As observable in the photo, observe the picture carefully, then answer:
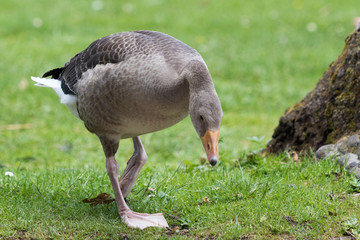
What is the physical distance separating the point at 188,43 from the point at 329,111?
7.34 m

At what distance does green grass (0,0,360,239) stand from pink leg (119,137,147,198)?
0.20 meters

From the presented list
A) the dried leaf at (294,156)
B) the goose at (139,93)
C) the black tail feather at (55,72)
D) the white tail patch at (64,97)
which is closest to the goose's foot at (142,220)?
the goose at (139,93)

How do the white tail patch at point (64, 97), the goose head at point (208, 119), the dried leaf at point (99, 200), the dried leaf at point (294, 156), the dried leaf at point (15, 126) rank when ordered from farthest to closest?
1. the dried leaf at point (15, 126)
2. the dried leaf at point (294, 156)
3. the white tail patch at point (64, 97)
4. the dried leaf at point (99, 200)
5. the goose head at point (208, 119)

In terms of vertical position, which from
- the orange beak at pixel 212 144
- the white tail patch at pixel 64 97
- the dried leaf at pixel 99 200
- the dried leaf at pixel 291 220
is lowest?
the dried leaf at pixel 99 200

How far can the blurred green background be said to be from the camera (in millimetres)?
8711

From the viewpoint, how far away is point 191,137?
9.21 metres

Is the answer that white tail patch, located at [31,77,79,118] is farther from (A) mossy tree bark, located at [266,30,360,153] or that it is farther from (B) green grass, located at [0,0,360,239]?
(A) mossy tree bark, located at [266,30,360,153]

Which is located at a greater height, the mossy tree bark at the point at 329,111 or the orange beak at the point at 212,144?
the orange beak at the point at 212,144

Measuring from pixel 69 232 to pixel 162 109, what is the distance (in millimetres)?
1222

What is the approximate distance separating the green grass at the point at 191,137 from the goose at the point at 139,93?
0.50 metres

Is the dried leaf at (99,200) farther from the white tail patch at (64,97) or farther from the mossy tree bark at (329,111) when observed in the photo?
the mossy tree bark at (329,111)

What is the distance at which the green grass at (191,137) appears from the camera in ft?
14.8

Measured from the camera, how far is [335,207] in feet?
15.1

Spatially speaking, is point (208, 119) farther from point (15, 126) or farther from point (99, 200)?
point (15, 126)
